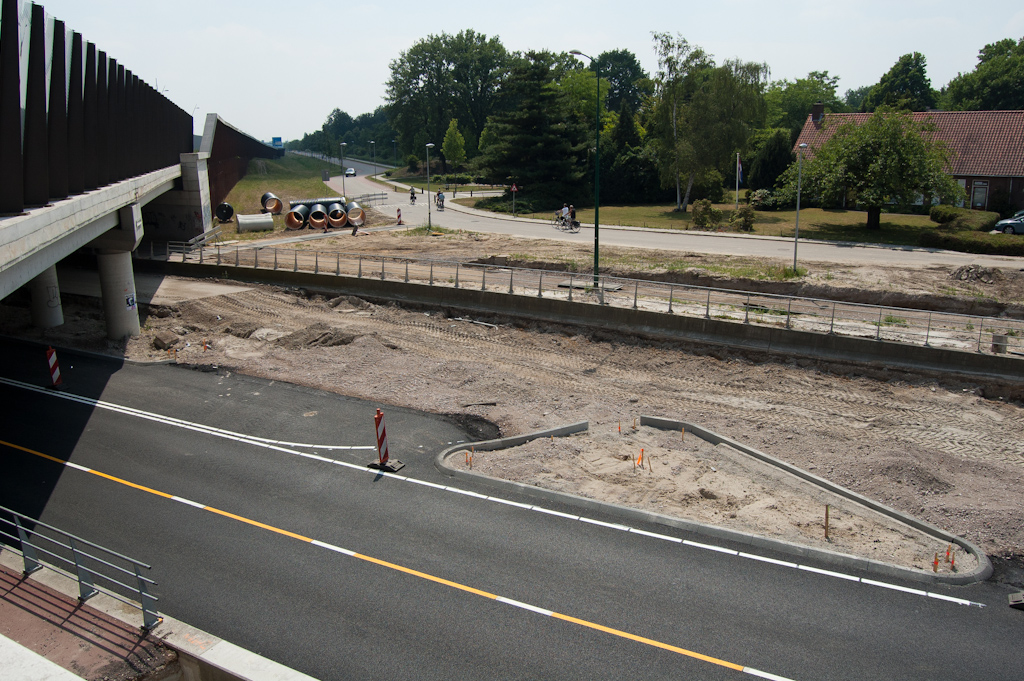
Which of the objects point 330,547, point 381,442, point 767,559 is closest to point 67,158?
point 381,442

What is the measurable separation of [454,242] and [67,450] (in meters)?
26.7

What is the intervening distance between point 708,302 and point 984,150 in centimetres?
3366

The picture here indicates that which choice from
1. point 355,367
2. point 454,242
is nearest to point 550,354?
point 355,367

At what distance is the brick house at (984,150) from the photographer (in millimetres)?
42406

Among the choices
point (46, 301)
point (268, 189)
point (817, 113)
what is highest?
point (817, 113)

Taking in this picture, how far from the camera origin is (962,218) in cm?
3822

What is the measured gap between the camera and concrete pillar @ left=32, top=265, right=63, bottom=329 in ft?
80.5

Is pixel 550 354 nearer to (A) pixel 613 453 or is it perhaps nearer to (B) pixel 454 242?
(A) pixel 613 453

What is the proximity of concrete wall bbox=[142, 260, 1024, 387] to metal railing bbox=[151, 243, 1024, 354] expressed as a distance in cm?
33

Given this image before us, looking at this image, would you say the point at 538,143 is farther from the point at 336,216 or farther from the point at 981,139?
the point at 981,139

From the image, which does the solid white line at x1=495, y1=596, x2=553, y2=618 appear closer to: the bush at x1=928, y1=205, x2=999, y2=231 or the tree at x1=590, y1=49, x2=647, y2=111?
the bush at x1=928, y1=205, x2=999, y2=231

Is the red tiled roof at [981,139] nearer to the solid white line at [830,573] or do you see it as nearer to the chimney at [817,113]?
the chimney at [817,113]

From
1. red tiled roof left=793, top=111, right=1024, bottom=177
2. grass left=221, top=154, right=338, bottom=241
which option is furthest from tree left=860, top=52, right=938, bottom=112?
grass left=221, top=154, right=338, bottom=241

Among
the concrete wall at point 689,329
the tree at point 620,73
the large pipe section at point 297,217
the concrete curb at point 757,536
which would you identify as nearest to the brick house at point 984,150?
the concrete wall at point 689,329
